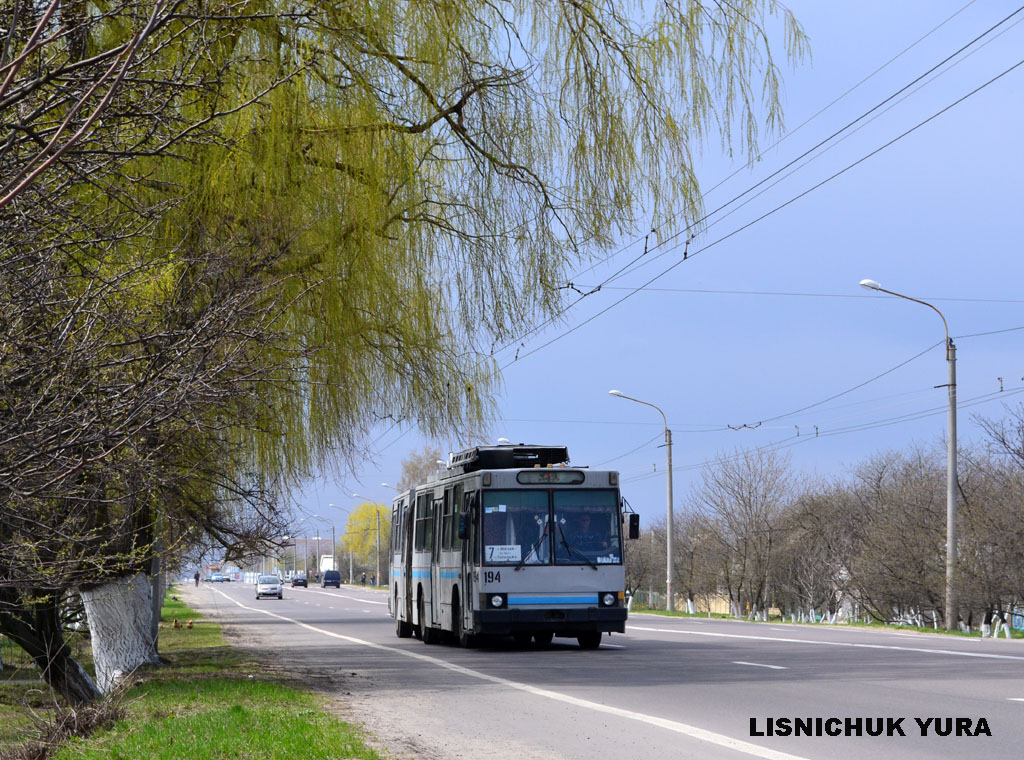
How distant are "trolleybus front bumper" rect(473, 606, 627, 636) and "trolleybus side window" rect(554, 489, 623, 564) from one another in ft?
2.68

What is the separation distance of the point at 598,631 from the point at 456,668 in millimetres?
4528

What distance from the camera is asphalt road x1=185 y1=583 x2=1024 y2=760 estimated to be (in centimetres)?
941

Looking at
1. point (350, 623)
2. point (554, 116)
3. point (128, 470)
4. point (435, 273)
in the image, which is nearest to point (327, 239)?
point (435, 273)

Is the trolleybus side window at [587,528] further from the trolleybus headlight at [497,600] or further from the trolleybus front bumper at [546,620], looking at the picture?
the trolleybus headlight at [497,600]

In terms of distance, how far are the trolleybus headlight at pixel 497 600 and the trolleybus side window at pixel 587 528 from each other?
3.68 ft

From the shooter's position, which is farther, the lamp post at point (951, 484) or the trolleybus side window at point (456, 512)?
the lamp post at point (951, 484)

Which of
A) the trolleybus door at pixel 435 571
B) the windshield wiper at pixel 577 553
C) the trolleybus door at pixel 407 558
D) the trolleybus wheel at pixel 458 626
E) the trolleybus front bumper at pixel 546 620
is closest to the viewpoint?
the trolleybus front bumper at pixel 546 620

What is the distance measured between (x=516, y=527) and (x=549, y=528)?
565 mm

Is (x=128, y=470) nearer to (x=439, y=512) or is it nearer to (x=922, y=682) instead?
(x=922, y=682)

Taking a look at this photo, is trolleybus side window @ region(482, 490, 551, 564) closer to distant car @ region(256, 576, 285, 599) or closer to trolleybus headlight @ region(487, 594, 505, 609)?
trolleybus headlight @ region(487, 594, 505, 609)

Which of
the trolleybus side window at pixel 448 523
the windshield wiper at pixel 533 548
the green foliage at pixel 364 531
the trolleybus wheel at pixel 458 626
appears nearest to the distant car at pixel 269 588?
the green foliage at pixel 364 531

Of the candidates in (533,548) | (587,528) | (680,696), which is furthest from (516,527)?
(680,696)

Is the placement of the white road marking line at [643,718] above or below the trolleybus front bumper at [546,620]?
below

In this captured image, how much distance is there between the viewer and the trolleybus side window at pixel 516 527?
21094mm
